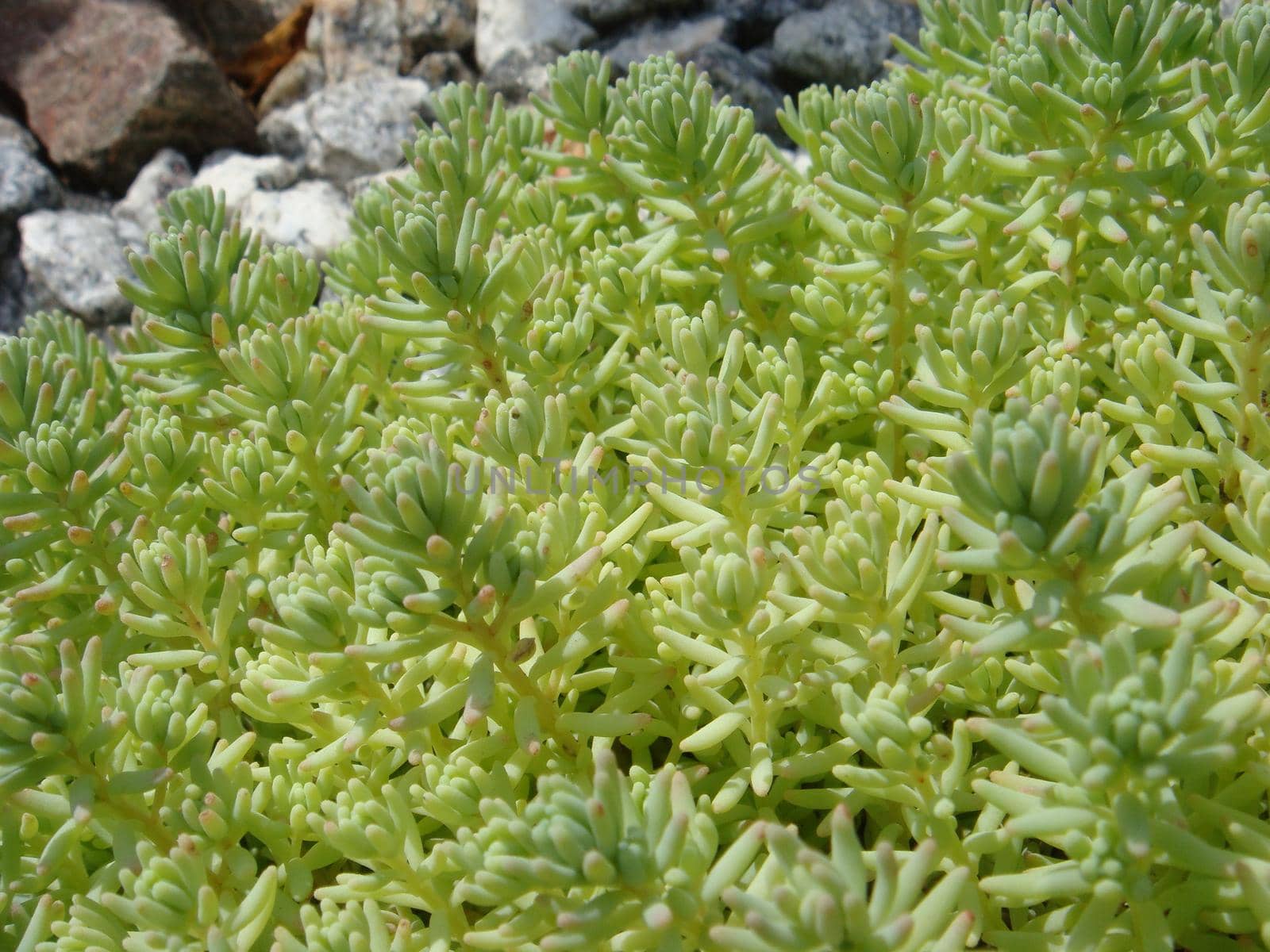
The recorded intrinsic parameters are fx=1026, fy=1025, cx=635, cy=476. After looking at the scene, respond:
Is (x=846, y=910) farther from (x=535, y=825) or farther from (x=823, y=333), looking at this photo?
(x=823, y=333)

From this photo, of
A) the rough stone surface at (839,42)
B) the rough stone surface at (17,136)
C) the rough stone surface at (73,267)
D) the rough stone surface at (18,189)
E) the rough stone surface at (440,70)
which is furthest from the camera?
the rough stone surface at (440,70)

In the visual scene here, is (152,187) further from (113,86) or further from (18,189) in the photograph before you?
(113,86)

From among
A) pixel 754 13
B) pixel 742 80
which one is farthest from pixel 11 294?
pixel 754 13

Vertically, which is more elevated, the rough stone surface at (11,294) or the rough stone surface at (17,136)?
the rough stone surface at (17,136)

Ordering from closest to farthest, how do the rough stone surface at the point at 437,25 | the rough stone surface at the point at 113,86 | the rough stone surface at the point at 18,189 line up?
the rough stone surface at the point at 18,189, the rough stone surface at the point at 113,86, the rough stone surface at the point at 437,25

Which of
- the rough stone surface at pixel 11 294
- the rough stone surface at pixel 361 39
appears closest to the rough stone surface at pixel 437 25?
the rough stone surface at pixel 361 39

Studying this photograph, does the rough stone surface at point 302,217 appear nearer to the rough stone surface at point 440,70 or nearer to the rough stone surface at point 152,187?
the rough stone surface at point 152,187
